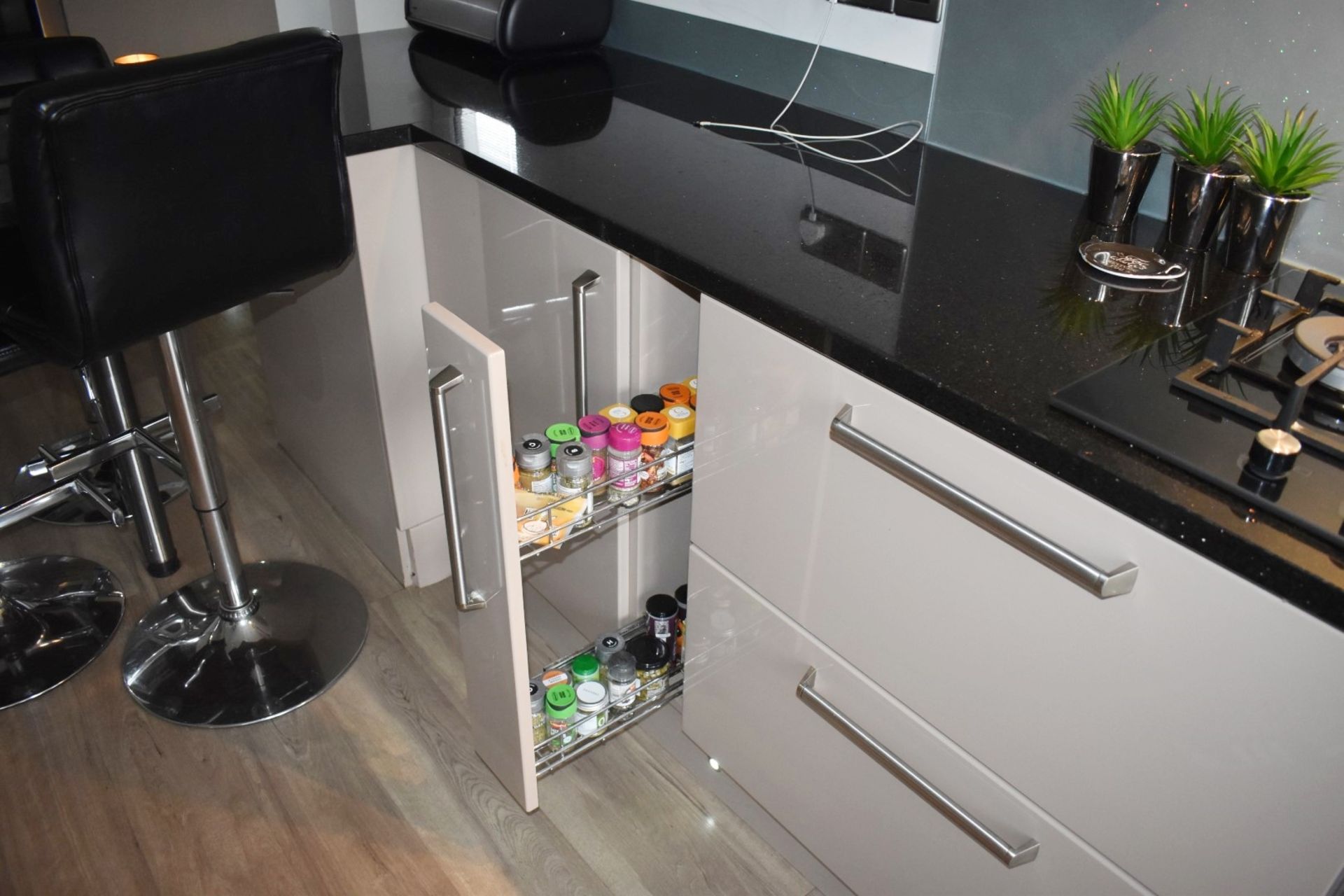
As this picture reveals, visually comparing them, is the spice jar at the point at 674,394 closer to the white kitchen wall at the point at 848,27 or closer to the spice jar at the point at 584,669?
the spice jar at the point at 584,669

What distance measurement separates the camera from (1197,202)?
3.81 ft

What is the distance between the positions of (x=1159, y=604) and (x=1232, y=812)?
0.62ft

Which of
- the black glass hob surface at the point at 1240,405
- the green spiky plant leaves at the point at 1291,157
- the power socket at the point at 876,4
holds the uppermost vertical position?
the power socket at the point at 876,4

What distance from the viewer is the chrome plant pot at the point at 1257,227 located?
1090 mm

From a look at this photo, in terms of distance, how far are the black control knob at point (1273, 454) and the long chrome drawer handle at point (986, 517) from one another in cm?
12

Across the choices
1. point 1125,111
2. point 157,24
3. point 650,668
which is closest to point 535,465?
point 650,668

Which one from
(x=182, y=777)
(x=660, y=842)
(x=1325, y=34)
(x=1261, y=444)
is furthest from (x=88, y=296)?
(x=1325, y=34)

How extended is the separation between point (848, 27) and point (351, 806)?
140cm

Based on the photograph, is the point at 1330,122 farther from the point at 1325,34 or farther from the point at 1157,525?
the point at 1157,525

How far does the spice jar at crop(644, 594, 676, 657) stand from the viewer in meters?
1.51

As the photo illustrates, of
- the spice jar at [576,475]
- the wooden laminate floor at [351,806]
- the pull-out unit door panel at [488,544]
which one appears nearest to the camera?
the pull-out unit door panel at [488,544]

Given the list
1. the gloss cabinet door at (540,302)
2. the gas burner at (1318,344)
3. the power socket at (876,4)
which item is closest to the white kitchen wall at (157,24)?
the gloss cabinet door at (540,302)

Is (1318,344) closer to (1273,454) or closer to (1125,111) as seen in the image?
(1273,454)

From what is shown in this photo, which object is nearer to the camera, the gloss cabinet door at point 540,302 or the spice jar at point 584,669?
the gloss cabinet door at point 540,302
